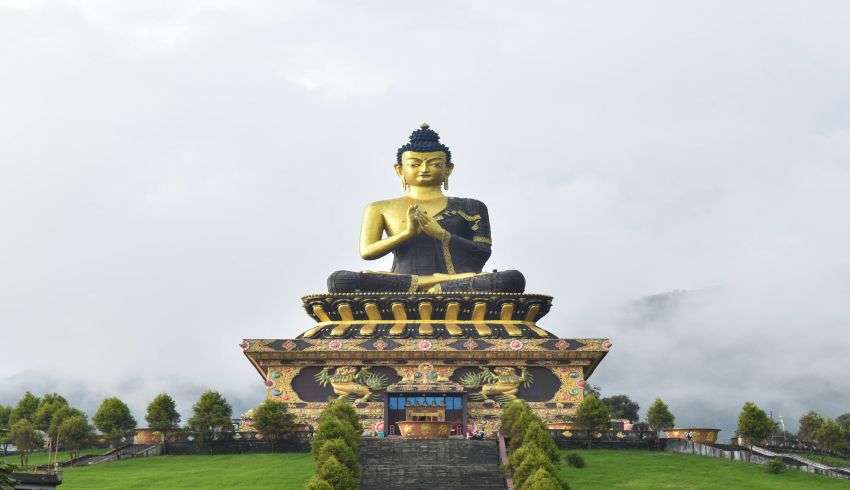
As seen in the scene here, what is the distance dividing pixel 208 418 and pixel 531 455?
8.69 m

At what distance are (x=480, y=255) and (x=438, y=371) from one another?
15.4 feet

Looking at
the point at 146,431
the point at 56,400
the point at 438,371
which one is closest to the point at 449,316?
the point at 438,371

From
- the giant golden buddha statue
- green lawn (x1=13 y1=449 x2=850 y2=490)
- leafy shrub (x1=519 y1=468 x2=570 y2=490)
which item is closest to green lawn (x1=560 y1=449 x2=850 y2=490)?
green lawn (x1=13 y1=449 x2=850 y2=490)

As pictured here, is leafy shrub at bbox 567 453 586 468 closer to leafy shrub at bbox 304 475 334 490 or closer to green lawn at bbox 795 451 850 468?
leafy shrub at bbox 304 475 334 490

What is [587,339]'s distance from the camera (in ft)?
90.1

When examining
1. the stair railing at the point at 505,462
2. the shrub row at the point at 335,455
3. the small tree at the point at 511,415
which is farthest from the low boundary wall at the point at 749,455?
the shrub row at the point at 335,455

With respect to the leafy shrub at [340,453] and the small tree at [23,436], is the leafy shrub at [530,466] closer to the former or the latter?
the leafy shrub at [340,453]

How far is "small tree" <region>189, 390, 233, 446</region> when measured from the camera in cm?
2319

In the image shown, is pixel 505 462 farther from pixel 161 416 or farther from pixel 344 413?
pixel 161 416

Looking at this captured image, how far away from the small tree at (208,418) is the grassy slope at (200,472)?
31.2 inches

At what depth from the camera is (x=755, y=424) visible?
23188 mm

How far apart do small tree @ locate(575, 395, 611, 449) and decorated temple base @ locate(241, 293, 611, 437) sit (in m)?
2.79

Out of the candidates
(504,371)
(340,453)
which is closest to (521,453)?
(340,453)

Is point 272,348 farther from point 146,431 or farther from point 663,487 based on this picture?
point 663,487
